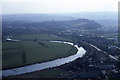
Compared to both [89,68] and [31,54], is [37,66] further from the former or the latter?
[89,68]

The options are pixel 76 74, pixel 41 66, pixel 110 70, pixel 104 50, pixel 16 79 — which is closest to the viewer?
pixel 16 79

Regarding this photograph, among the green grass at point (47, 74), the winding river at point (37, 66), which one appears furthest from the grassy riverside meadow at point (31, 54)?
the green grass at point (47, 74)

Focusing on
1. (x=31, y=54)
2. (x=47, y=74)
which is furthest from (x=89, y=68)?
(x=31, y=54)

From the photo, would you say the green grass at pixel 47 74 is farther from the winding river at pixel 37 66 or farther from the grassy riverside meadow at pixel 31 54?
the grassy riverside meadow at pixel 31 54

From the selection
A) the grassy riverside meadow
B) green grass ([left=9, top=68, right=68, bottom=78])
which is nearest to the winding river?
the grassy riverside meadow

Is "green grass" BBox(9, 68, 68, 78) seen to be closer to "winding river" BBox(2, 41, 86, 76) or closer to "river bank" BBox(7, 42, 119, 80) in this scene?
"river bank" BBox(7, 42, 119, 80)

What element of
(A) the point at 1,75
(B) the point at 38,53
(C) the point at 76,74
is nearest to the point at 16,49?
(B) the point at 38,53

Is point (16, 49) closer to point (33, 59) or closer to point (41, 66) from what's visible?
point (33, 59)

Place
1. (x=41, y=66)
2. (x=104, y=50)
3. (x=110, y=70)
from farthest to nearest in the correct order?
1. (x=104, y=50)
2. (x=41, y=66)
3. (x=110, y=70)

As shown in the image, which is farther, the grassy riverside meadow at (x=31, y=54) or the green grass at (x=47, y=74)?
the grassy riverside meadow at (x=31, y=54)

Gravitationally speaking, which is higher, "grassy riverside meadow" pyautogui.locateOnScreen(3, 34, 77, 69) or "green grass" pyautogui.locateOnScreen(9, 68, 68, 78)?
"grassy riverside meadow" pyautogui.locateOnScreen(3, 34, 77, 69)

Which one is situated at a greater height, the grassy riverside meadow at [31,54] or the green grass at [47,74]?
the grassy riverside meadow at [31,54]
